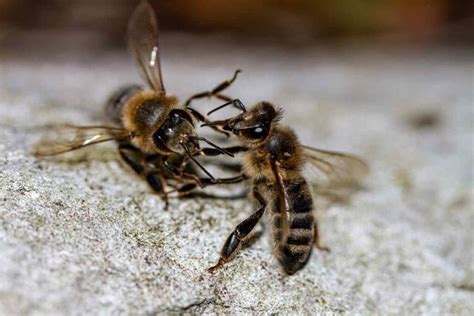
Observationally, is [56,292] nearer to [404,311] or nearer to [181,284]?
[181,284]

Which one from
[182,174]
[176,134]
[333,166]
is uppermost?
[176,134]

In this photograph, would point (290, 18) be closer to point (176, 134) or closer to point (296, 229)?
point (176, 134)

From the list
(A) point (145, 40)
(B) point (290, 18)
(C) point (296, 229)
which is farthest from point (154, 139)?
(B) point (290, 18)

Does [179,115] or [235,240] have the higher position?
[179,115]

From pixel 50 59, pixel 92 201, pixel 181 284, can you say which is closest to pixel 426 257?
pixel 181 284

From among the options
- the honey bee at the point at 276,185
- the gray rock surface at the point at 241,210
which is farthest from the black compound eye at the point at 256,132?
the gray rock surface at the point at 241,210

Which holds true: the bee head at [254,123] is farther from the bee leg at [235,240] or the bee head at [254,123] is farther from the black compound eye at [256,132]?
the bee leg at [235,240]

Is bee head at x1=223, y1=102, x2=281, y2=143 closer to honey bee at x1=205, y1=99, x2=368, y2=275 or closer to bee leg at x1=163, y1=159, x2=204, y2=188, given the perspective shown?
honey bee at x1=205, y1=99, x2=368, y2=275
